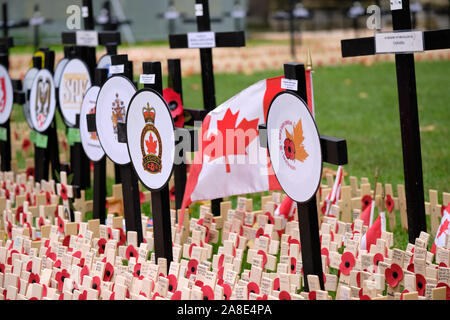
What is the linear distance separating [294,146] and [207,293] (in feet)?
3.08

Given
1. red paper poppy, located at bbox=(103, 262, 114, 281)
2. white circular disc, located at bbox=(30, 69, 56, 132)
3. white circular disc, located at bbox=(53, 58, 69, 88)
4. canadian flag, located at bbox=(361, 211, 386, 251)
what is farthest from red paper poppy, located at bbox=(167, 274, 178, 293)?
white circular disc, located at bbox=(53, 58, 69, 88)

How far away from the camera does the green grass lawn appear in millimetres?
8000

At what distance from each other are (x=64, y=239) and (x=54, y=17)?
22.5 m

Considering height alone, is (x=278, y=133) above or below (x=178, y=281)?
above

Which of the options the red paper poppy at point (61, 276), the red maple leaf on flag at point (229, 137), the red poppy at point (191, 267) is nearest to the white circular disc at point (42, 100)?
the red maple leaf on flag at point (229, 137)

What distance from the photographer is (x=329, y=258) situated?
4781mm

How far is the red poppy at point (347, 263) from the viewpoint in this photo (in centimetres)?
450

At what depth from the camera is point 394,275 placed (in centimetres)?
423

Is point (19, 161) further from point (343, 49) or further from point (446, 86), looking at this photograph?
point (446, 86)

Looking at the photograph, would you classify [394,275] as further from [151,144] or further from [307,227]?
[151,144]

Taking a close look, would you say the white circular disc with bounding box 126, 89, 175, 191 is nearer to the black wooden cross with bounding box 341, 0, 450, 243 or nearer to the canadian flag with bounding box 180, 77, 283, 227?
the canadian flag with bounding box 180, 77, 283, 227

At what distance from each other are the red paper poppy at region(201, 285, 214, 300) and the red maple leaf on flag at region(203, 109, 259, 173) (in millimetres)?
1414

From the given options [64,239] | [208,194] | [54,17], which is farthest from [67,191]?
[54,17]

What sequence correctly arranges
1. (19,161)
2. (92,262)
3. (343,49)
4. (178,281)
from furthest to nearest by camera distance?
(19,161) < (343,49) < (92,262) < (178,281)
